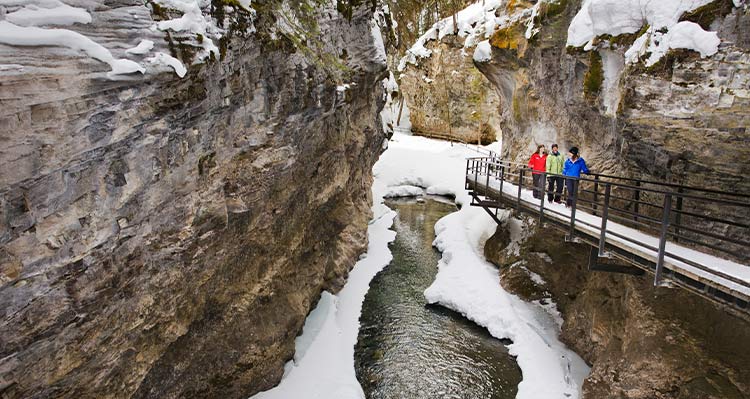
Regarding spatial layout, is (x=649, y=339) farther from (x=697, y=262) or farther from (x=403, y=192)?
(x=403, y=192)

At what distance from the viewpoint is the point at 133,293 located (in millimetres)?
6582

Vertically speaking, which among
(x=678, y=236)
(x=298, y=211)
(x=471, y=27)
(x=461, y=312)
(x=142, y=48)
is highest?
(x=471, y=27)

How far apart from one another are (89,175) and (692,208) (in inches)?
436

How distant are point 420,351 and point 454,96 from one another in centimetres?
3408

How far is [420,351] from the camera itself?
1262 centimetres

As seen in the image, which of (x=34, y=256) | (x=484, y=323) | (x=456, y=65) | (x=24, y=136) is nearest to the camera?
(x=24, y=136)

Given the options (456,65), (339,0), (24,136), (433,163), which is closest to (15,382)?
(24,136)

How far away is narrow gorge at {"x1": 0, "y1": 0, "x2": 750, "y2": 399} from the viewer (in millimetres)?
5215

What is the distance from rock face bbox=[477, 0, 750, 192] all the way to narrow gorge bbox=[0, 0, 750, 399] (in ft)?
0.15

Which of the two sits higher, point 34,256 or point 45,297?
point 34,256

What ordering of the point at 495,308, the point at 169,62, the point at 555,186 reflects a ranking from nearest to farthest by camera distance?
the point at 169,62 < the point at 555,186 < the point at 495,308

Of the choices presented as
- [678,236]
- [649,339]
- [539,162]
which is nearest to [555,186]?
[539,162]

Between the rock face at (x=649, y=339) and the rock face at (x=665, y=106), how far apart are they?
2553mm

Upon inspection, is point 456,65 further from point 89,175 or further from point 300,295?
point 89,175
